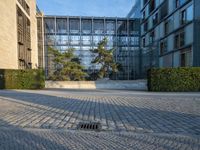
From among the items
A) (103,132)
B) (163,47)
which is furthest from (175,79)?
(163,47)

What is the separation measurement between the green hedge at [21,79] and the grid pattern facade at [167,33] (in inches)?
792

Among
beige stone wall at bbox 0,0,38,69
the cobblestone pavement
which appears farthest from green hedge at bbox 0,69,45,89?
the cobblestone pavement

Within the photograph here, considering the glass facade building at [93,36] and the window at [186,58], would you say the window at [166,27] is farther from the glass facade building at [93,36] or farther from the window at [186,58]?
the glass facade building at [93,36]

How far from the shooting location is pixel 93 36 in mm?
48719

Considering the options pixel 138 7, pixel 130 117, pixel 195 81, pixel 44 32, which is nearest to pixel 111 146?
pixel 130 117

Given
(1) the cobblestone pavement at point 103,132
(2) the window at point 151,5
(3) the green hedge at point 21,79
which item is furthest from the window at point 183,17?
(1) the cobblestone pavement at point 103,132

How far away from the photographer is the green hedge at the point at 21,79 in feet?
65.4

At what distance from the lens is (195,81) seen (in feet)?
57.4

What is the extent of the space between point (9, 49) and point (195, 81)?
2213 centimetres

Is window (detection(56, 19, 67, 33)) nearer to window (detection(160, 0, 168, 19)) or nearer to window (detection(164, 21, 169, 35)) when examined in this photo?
window (detection(160, 0, 168, 19))

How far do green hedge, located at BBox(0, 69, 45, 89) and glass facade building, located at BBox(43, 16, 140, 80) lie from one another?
1012 inches

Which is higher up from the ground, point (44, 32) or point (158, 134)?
point (44, 32)

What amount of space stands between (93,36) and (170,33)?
1881cm

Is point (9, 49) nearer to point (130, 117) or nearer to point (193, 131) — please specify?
point (130, 117)
